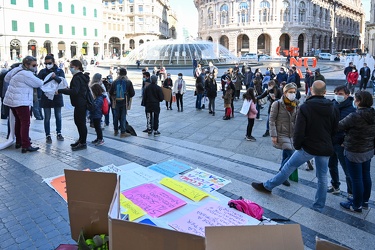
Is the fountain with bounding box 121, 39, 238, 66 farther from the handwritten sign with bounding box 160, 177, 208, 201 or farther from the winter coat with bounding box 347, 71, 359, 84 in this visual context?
the handwritten sign with bounding box 160, 177, 208, 201

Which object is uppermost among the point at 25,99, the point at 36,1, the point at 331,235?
the point at 36,1

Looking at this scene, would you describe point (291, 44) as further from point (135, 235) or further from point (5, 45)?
point (135, 235)

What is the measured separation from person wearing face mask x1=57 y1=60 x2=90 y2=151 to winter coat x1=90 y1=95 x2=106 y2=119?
1.47ft

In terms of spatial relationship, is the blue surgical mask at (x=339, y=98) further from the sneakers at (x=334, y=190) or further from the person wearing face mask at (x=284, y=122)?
the sneakers at (x=334, y=190)

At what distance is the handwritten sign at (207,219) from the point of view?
3645 mm

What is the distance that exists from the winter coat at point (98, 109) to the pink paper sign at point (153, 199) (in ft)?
10.2

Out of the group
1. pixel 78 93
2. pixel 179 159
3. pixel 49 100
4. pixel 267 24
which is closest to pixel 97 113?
pixel 78 93

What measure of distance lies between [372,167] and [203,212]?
417 centimetres

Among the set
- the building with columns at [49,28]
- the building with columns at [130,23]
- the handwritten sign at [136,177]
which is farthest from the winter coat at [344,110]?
the building with columns at [130,23]

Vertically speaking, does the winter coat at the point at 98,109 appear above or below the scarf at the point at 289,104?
below

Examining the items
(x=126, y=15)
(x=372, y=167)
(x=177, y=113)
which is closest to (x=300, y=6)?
(x=126, y=15)

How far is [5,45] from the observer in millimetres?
44031

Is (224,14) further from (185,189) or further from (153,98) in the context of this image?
(185,189)

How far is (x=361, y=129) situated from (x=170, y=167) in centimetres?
306
